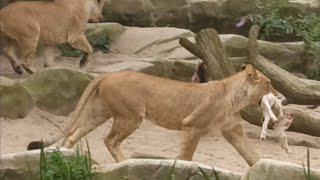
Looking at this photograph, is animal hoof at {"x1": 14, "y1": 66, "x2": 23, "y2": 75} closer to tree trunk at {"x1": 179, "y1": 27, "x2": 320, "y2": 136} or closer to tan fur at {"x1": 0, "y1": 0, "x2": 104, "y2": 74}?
tan fur at {"x1": 0, "y1": 0, "x2": 104, "y2": 74}

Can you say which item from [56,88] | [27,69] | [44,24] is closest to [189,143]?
[56,88]

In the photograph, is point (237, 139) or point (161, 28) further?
point (161, 28)

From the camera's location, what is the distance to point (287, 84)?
28.5ft

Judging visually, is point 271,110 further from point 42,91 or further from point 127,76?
point 42,91

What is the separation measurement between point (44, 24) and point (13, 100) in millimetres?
2101

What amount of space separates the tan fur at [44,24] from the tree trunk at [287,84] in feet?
9.46

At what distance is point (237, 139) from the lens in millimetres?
7496

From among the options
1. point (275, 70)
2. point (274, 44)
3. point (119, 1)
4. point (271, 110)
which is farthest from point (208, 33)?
point (119, 1)

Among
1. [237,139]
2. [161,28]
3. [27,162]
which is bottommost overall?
[161,28]

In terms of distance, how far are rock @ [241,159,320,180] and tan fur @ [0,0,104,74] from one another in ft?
19.1

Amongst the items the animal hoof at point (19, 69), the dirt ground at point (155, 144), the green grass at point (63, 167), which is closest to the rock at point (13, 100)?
the dirt ground at point (155, 144)

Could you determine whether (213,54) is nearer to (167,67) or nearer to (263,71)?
(263,71)

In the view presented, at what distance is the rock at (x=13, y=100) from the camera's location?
8914 mm

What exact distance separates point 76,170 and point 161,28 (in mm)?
6961
